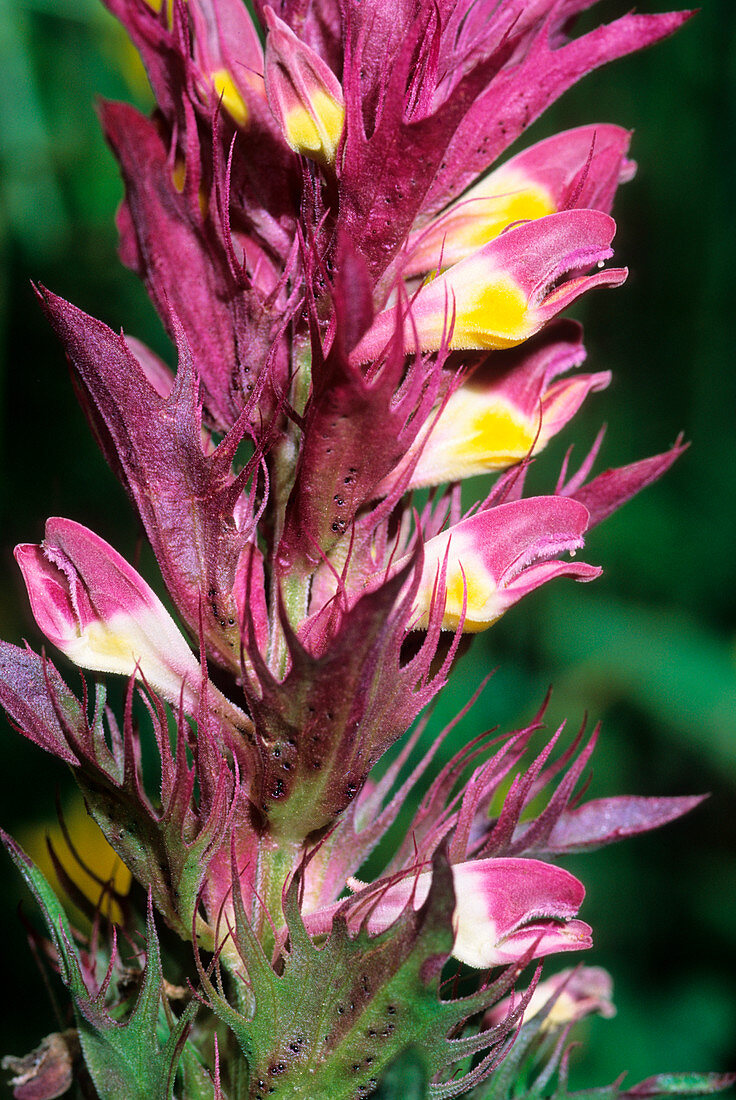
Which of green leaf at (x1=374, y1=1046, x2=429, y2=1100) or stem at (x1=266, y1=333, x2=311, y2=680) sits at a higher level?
stem at (x1=266, y1=333, x2=311, y2=680)

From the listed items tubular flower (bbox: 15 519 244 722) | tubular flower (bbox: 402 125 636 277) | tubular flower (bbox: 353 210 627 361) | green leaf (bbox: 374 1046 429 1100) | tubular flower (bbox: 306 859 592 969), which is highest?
tubular flower (bbox: 402 125 636 277)

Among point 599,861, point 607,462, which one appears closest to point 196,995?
point 599,861

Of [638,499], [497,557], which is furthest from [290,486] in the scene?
[638,499]

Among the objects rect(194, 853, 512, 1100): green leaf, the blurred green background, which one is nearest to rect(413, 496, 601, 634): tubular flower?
rect(194, 853, 512, 1100): green leaf

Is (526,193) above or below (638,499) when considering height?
above

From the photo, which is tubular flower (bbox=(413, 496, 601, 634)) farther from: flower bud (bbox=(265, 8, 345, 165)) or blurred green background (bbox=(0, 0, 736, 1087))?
blurred green background (bbox=(0, 0, 736, 1087))

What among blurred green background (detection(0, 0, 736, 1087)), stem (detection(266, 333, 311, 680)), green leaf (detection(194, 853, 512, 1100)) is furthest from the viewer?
blurred green background (detection(0, 0, 736, 1087))

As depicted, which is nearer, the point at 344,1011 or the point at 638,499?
the point at 344,1011

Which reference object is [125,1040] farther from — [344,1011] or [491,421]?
[491,421]
